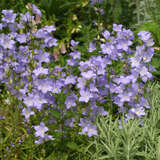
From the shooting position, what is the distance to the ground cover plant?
2.50 m

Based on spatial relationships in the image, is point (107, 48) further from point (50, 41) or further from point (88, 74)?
point (50, 41)

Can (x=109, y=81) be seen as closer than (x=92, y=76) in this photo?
No

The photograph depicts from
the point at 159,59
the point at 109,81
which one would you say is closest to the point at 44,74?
the point at 109,81

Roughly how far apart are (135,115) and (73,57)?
63cm

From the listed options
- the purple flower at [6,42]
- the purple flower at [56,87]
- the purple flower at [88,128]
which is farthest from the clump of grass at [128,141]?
the purple flower at [6,42]

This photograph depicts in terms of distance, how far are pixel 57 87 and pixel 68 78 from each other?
0.11 m

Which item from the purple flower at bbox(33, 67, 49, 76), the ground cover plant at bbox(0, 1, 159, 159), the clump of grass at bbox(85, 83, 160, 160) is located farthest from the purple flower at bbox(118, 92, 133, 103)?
the purple flower at bbox(33, 67, 49, 76)

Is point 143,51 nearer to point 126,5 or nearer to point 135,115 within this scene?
point 135,115

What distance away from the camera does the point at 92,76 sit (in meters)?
2.47

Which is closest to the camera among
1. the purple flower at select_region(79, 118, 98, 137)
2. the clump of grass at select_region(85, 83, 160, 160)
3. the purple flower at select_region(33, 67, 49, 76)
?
the clump of grass at select_region(85, 83, 160, 160)

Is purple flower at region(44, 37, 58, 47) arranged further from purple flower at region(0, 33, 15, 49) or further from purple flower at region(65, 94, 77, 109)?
purple flower at region(65, 94, 77, 109)

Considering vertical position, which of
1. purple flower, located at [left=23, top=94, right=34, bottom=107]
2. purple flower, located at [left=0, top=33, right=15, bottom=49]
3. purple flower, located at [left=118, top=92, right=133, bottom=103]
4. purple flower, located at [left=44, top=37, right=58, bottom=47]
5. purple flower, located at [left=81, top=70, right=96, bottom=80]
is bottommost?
purple flower, located at [left=118, top=92, right=133, bottom=103]

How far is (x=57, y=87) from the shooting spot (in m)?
2.61

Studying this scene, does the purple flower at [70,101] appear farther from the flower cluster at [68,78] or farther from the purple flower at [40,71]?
the purple flower at [40,71]
